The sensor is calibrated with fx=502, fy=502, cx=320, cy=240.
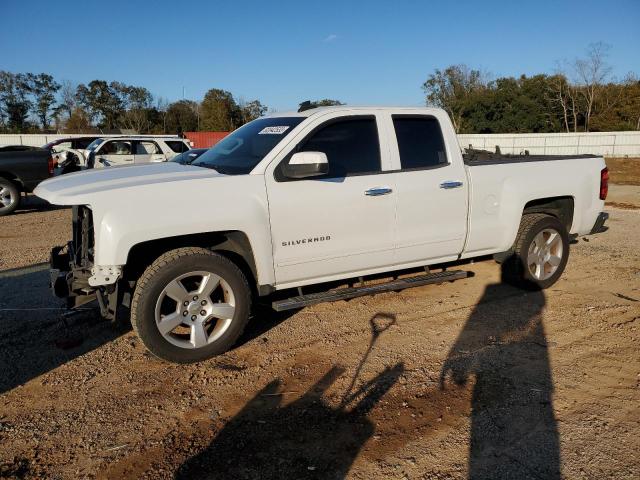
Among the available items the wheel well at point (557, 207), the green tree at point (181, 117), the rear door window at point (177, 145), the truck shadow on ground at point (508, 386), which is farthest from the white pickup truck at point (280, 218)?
the green tree at point (181, 117)

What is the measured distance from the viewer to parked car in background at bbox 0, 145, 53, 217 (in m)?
11.3

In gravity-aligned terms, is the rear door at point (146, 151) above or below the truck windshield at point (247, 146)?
above

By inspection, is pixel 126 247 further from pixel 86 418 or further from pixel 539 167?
pixel 539 167

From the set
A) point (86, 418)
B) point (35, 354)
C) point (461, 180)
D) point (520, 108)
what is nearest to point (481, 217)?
point (461, 180)

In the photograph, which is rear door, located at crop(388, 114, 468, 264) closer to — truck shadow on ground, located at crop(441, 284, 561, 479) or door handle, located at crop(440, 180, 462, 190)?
door handle, located at crop(440, 180, 462, 190)

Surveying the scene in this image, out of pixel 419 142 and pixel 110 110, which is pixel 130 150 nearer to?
pixel 419 142

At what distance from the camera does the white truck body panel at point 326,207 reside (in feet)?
12.0

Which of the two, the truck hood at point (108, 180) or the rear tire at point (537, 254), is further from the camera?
the rear tire at point (537, 254)

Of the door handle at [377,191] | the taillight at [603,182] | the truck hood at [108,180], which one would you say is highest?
the truck hood at [108,180]

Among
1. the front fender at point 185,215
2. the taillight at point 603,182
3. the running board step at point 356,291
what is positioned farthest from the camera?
the taillight at point 603,182

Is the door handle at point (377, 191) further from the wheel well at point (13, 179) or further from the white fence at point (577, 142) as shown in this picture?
the white fence at point (577, 142)

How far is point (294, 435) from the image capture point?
Result: 3.05 m

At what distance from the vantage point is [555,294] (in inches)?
221

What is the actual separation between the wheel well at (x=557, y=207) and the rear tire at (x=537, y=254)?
0.38ft
